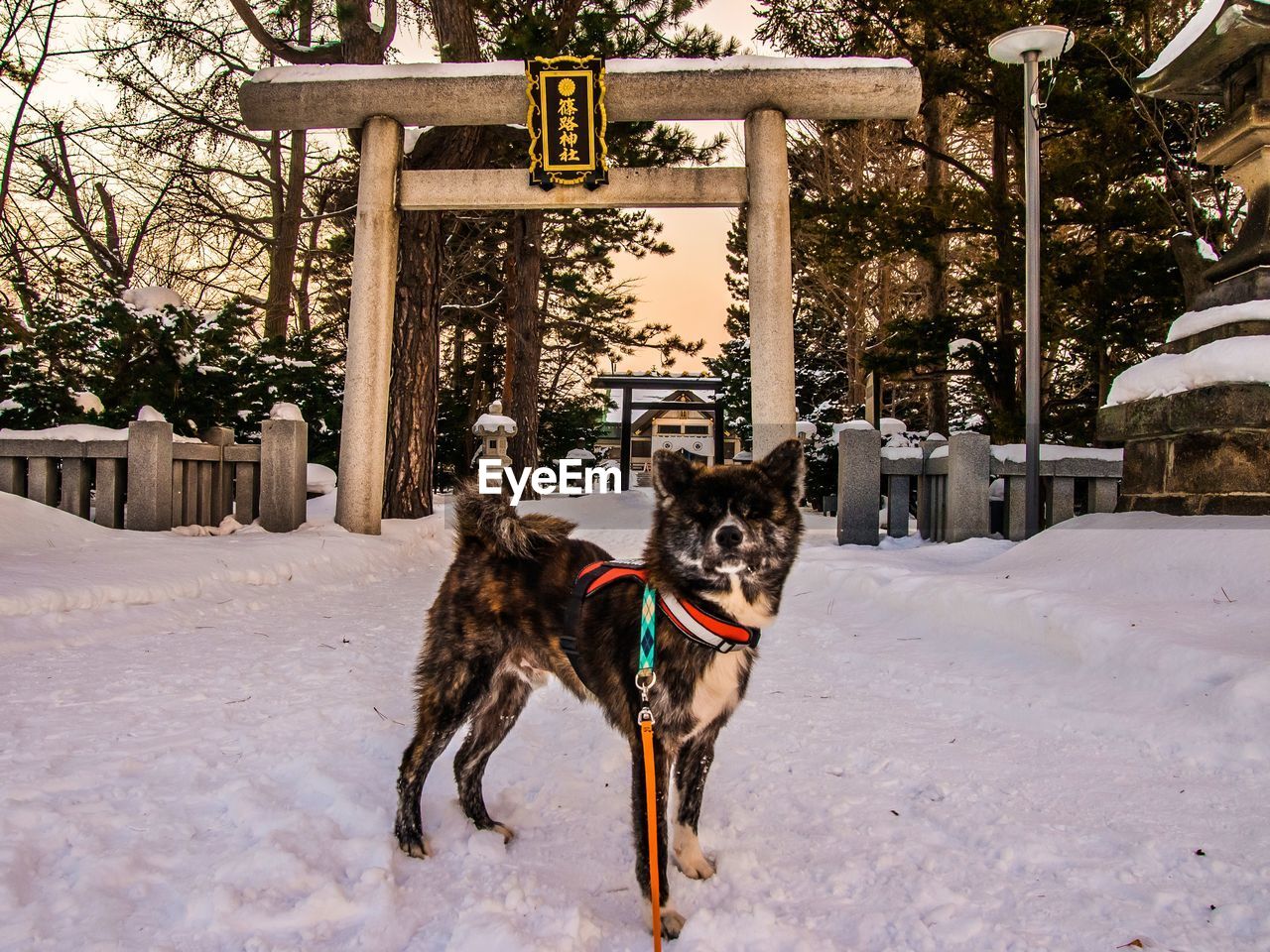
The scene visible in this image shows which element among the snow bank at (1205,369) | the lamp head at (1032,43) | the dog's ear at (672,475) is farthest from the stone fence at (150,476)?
the lamp head at (1032,43)

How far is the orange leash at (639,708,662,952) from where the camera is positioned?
2.04 meters

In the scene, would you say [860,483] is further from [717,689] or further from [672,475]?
[717,689]

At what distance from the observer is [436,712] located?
269 centimetres

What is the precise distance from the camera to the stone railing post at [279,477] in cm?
945

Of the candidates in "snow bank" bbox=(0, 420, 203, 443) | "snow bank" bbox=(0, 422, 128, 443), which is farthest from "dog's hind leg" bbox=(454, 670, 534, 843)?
"snow bank" bbox=(0, 422, 128, 443)

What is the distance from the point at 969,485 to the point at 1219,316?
3.40 meters

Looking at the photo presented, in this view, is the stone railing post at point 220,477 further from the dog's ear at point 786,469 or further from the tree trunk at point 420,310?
the dog's ear at point 786,469

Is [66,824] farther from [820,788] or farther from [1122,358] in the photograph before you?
[1122,358]

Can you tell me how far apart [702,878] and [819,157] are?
21660mm

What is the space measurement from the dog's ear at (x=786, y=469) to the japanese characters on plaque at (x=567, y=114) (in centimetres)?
725

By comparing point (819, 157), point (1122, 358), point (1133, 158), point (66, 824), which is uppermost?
point (819, 157)

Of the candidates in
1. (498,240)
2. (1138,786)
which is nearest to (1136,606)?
(1138,786)

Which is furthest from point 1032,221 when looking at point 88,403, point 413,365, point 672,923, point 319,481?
point 88,403

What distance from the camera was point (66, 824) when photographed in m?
2.42
